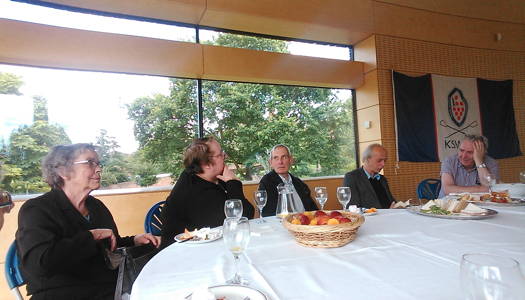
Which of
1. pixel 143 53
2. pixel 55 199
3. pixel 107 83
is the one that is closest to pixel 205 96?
pixel 143 53

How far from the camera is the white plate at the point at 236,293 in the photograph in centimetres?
68

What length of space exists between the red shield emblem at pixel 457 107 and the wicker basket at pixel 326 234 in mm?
4628

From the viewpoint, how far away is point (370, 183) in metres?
2.60

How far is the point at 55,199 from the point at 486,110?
615 centimetres

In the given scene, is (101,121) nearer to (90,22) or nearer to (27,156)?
(27,156)

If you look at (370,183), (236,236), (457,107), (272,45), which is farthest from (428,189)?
(236,236)

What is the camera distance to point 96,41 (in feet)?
10.4

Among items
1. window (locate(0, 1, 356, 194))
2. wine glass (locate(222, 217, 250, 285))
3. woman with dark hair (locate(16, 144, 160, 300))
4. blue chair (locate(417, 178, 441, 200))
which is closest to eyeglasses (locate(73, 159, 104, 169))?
woman with dark hair (locate(16, 144, 160, 300))

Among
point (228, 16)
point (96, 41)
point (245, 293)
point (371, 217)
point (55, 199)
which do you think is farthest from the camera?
point (228, 16)

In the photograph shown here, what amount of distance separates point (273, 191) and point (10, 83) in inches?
123

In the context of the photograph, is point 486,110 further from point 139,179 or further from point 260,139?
point 139,179

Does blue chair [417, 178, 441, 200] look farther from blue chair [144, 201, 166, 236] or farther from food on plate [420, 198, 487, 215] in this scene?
blue chair [144, 201, 166, 236]

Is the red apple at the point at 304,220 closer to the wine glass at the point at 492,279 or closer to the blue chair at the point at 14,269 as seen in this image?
the wine glass at the point at 492,279

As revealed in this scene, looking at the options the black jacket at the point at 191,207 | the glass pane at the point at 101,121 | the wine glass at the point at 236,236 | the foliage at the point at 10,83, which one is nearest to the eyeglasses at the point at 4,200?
the black jacket at the point at 191,207
